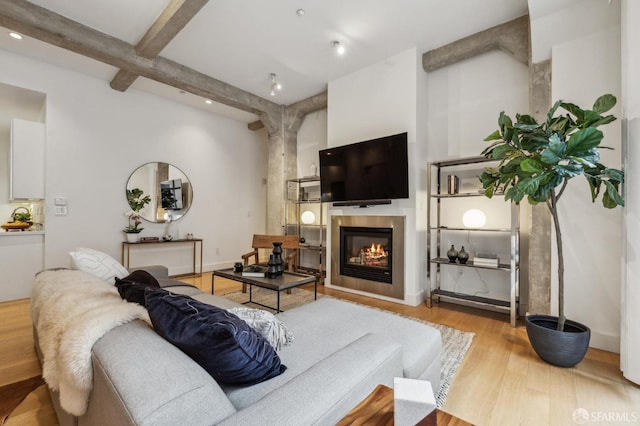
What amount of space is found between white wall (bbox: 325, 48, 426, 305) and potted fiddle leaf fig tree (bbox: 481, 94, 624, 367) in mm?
1302

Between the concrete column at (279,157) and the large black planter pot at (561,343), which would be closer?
the large black planter pot at (561,343)

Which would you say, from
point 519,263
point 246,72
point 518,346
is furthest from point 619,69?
point 246,72

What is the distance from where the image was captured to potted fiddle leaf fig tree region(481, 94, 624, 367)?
1882 mm

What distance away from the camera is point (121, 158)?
441 cm

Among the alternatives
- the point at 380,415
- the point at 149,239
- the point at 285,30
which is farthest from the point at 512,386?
the point at 149,239

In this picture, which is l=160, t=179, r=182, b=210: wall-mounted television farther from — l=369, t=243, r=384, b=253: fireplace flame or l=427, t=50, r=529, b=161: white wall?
l=427, t=50, r=529, b=161: white wall

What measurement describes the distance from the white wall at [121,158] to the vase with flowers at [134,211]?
0.10 m

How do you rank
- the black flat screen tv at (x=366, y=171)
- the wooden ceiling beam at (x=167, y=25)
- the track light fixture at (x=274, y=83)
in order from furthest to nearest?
the track light fixture at (x=274, y=83) → the black flat screen tv at (x=366, y=171) → the wooden ceiling beam at (x=167, y=25)

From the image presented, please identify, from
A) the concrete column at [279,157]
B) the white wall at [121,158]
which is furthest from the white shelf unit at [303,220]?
the white wall at [121,158]

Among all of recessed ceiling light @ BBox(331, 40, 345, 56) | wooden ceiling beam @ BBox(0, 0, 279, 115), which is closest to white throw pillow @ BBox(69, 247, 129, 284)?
wooden ceiling beam @ BBox(0, 0, 279, 115)

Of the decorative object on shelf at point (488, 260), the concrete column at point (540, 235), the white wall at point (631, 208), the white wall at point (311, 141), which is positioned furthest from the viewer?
the white wall at point (311, 141)

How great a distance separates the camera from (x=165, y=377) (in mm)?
784

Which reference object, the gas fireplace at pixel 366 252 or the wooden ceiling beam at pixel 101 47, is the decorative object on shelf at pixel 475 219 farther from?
the wooden ceiling beam at pixel 101 47

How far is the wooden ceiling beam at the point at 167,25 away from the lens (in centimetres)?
258
